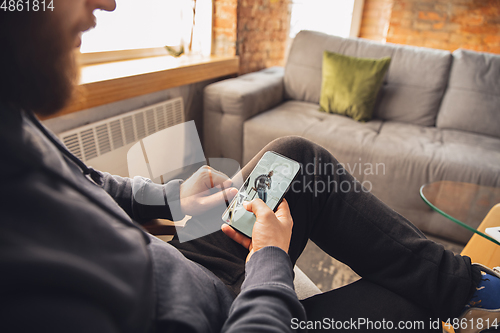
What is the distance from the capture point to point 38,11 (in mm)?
357

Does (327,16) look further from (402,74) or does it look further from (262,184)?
(262,184)

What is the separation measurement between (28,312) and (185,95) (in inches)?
74.1

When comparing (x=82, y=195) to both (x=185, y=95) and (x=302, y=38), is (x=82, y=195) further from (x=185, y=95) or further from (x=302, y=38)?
(x=302, y=38)

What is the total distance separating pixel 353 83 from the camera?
1.97 m

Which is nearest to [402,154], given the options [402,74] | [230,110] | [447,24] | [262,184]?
[402,74]

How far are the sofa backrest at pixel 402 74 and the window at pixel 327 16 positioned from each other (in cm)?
136

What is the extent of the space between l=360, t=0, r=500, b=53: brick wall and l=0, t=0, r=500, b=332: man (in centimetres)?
371

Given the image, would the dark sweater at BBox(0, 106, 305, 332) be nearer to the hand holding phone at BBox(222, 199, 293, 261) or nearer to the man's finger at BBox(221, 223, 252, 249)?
the hand holding phone at BBox(222, 199, 293, 261)

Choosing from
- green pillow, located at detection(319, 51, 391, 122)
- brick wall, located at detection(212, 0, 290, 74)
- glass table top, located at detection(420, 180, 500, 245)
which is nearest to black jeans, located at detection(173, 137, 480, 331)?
glass table top, located at detection(420, 180, 500, 245)

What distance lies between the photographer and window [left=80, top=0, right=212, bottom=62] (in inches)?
67.9

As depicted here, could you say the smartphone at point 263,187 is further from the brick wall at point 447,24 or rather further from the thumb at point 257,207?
the brick wall at point 447,24

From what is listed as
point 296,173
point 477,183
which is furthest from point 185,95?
point 477,183

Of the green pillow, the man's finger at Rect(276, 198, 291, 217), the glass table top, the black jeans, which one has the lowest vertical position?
the glass table top

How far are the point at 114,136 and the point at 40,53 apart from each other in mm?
1224
